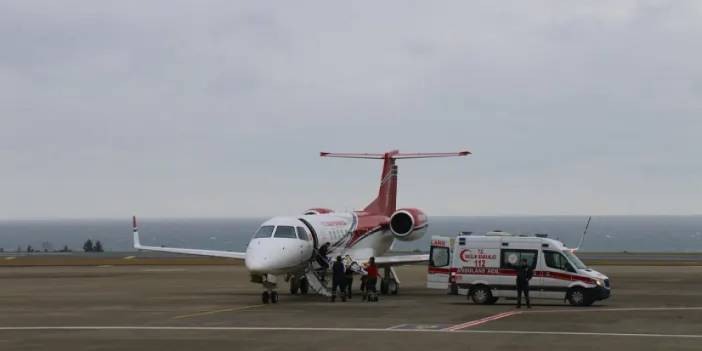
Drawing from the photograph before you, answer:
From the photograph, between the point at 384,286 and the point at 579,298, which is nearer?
the point at 579,298

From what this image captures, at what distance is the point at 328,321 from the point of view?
2600 cm

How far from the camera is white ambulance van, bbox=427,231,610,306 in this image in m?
31.8

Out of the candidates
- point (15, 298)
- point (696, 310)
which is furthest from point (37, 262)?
point (696, 310)

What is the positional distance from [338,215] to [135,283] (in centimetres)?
1220

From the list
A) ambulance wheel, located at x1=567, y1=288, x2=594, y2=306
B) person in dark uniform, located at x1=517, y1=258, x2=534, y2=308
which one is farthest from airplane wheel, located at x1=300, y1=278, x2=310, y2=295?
ambulance wheel, located at x1=567, y1=288, x2=594, y2=306

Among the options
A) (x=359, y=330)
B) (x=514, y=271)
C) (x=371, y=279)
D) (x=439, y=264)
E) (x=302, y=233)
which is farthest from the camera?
(x=439, y=264)

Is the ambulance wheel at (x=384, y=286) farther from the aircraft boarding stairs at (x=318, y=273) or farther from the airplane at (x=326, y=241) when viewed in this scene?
the aircraft boarding stairs at (x=318, y=273)

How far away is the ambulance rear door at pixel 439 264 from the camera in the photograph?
36.6 metres

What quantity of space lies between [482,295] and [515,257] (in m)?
1.69

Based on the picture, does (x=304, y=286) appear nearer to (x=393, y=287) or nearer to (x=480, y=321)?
(x=393, y=287)

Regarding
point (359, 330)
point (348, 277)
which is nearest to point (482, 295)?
point (348, 277)

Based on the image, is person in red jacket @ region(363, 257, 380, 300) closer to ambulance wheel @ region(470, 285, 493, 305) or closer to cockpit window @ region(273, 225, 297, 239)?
cockpit window @ region(273, 225, 297, 239)

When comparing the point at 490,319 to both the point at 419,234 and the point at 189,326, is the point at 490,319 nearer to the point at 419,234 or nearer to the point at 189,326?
the point at 189,326

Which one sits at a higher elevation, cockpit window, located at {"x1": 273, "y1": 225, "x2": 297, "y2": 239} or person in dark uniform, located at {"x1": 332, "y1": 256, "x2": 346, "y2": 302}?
cockpit window, located at {"x1": 273, "y1": 225, "x2": 297, "y2": 239}
